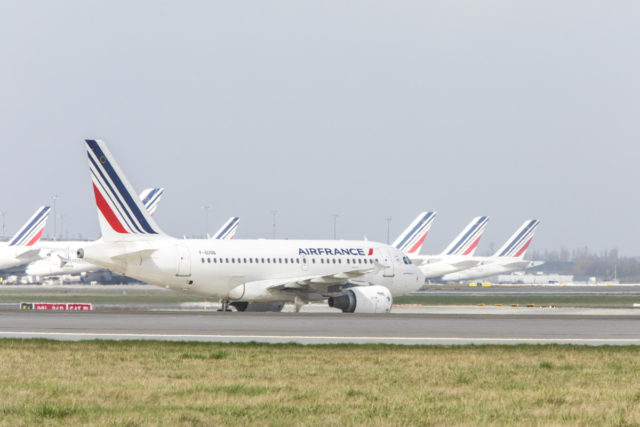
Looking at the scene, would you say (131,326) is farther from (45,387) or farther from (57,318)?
(45,387)

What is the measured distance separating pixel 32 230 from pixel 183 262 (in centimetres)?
7669

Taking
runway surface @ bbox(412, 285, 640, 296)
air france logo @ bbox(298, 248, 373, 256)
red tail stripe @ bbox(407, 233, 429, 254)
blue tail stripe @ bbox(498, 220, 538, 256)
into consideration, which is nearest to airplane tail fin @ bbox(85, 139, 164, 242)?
air france logo @ bbox(298, 248, 373, 256)

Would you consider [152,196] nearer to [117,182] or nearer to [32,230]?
[32,230]

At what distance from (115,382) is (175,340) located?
10192 millimetres

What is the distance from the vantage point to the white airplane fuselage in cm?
4831

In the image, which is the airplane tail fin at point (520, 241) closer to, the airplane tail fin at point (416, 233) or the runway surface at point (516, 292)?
the runway surface at point (516, 292)

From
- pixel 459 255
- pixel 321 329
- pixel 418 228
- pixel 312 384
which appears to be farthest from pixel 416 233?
pixel 312 384

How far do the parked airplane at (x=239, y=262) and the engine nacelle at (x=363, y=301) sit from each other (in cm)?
5

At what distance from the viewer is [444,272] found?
10694 centimetres

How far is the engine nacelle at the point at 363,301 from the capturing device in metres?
50.1

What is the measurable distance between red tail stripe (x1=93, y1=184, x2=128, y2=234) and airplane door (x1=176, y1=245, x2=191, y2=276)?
3.50 metres

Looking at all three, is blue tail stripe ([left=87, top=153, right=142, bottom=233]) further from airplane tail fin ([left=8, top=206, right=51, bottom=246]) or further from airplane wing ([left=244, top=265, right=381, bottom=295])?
airplane tail fin ([left=8, top=206, right=51, bottom=246])

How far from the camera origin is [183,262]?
4981 cm

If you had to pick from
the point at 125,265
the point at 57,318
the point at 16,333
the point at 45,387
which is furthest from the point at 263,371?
the point at 125,265
